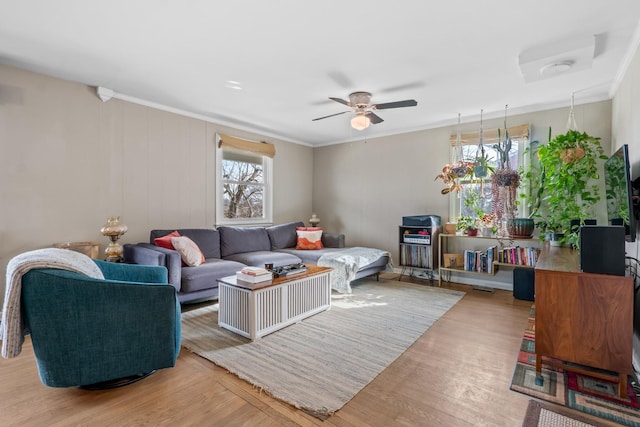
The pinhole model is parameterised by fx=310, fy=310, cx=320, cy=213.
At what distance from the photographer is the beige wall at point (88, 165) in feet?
9.64

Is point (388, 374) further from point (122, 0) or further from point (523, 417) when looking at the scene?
point (122, 0)

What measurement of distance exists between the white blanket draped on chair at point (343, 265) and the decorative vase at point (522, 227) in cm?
180

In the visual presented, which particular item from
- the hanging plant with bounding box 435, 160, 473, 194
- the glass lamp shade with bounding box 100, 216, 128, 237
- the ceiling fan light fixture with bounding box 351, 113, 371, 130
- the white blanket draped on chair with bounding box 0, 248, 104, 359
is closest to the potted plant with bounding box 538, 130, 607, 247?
the hanging plant with bounding box 435, 160, 473, 194

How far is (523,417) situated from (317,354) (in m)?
1.30

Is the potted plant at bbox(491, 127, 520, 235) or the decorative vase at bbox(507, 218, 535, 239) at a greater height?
the potted plant at bbox(491, 127, 520, 235)

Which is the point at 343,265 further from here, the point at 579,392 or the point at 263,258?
the point at 579,392

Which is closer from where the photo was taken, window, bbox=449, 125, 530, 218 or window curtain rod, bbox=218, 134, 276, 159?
window, bbox=449, 125, 530, 218

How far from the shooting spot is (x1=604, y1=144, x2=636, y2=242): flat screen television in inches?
78.5

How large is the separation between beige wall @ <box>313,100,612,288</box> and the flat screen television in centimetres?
180

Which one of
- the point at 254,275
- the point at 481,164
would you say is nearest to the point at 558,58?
the point at 481,164

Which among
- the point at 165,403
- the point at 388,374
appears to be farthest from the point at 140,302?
the point at 388,374

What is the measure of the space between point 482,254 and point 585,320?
2326 mm

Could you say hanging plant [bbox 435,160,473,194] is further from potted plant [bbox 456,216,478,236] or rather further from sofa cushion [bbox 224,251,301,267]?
sofa cushion [bbox 224,251,301,267]

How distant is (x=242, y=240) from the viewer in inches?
178
